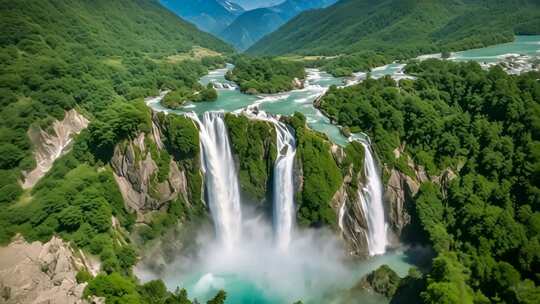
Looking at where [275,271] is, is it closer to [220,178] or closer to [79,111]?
[220,178]

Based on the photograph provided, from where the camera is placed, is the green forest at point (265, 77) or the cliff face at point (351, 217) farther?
the green forest at point (265, 77)

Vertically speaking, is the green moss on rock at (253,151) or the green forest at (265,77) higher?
the green forest at (265,77)

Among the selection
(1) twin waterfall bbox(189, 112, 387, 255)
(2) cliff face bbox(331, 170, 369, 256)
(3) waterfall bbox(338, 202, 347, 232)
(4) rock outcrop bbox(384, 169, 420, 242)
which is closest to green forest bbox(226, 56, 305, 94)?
(1) twin waterfall bbox(189, 112, 387, 255)

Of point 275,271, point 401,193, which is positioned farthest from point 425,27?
point 275,271

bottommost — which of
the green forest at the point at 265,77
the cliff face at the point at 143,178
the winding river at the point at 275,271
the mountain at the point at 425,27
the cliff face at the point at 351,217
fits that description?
the winding river at the point at 275,271

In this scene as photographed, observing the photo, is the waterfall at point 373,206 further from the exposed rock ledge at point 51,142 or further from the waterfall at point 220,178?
the exposed rock ledge at point 51,142

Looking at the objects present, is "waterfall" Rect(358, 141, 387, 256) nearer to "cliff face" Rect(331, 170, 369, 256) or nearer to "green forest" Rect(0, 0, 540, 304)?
"cliff face" Rect(331, 170, 369, 256)

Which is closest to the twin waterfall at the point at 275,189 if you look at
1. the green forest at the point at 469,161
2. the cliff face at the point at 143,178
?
the cliff face at the point at 143,178
